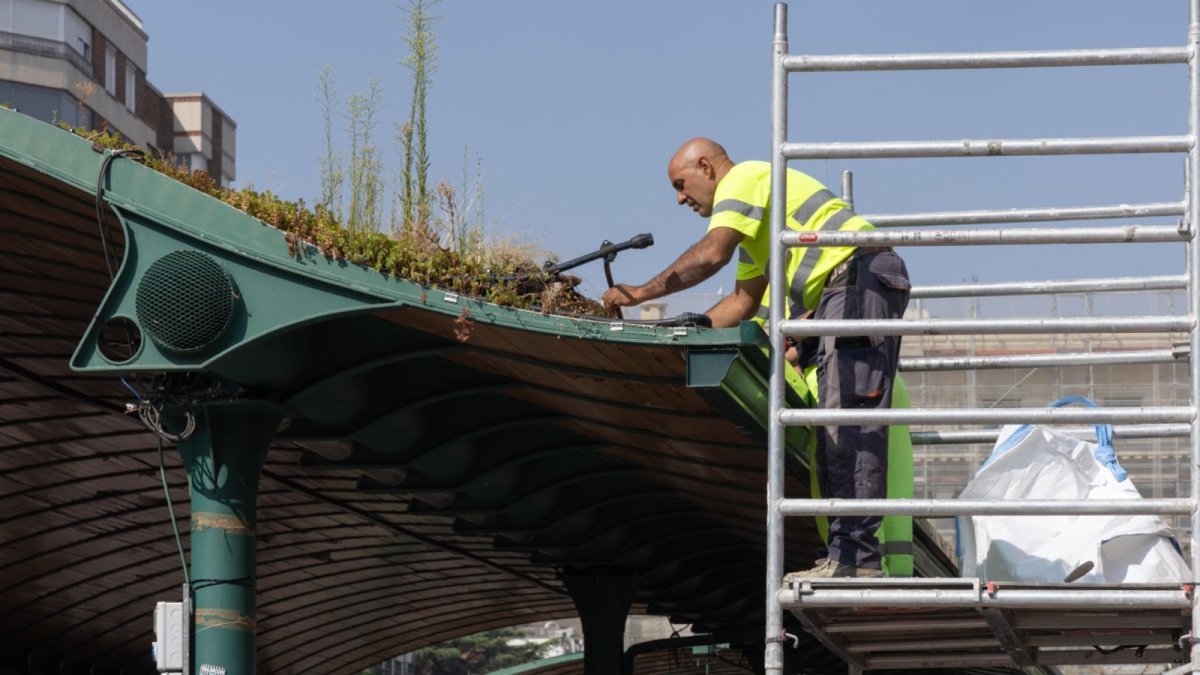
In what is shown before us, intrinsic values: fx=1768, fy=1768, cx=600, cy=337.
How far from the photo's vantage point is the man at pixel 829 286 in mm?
8891

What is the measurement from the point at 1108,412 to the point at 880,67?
197 cm

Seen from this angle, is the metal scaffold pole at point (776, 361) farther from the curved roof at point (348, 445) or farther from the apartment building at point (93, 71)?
the apartment building at point (93, 71)

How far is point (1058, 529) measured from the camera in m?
9.53

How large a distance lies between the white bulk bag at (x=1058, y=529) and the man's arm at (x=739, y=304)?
1.57m

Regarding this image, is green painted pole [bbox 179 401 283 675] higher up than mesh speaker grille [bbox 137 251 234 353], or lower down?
lower down

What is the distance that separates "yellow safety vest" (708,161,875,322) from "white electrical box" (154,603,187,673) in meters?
3.61

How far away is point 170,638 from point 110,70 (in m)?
53.1

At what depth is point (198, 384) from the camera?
389 inches

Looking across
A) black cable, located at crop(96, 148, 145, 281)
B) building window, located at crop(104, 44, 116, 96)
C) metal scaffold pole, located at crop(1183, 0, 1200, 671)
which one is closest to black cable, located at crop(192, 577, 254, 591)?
black cable, located at crop(96, 148, 145, 281)

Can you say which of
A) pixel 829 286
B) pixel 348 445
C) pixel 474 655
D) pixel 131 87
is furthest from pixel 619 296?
pixel 474 655

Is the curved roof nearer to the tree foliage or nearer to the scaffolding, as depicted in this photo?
the scaffolding

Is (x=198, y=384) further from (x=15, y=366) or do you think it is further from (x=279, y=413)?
(x=15, y=366)

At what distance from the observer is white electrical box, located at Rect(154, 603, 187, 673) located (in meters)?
9.56

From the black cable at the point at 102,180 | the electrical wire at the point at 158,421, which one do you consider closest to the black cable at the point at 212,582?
the electrical wire at the point at 158,421
